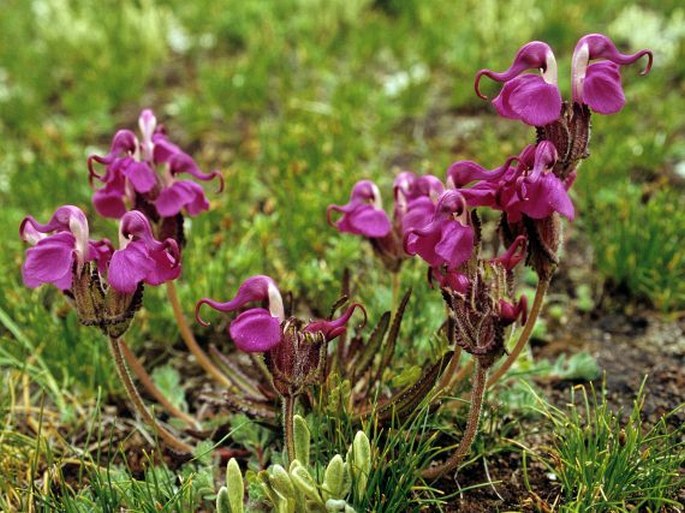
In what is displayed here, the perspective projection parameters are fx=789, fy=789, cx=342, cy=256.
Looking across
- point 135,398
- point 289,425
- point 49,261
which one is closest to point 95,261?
point 49,261

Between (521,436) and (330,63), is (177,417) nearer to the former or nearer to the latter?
(521,436)

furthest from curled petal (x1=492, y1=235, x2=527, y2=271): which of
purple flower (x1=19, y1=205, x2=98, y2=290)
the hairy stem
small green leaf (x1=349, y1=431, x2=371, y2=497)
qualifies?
purple flower (x1=19, y1=205, x2=98, y2=290)

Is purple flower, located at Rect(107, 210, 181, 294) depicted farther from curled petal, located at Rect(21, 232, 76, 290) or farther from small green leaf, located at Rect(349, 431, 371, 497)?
small green leaf, located at Rect(349, 431, 371, 497)

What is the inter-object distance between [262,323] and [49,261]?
590 millimetres

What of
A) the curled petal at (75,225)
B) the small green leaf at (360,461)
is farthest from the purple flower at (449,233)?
the curled petal at (75,225)

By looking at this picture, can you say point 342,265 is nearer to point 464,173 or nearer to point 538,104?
point 464,173

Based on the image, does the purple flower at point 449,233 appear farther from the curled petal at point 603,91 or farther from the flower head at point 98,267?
the flower head at point 98,267

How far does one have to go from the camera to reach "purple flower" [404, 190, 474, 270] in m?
1.96

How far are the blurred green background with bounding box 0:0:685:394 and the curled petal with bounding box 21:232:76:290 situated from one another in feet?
2.71

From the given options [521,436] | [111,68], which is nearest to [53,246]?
[521,436]

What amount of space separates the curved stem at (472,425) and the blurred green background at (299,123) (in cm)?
66

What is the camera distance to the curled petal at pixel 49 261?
2059 mm

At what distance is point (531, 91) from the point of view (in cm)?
197

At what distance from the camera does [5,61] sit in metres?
5.93
